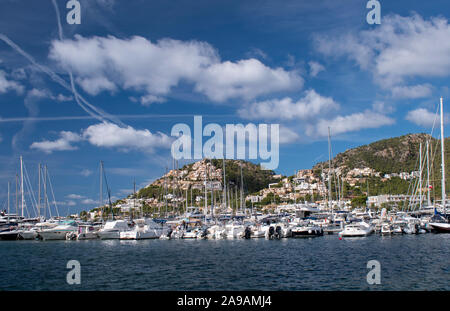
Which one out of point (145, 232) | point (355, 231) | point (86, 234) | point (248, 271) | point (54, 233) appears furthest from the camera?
point (86, 234)

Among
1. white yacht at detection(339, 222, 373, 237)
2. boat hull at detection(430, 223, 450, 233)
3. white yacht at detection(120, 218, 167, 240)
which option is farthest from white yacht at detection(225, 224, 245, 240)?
boat hull at detection(430, 223, 450, 233)

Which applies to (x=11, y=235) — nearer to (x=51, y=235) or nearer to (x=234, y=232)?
(x=51, y=235)

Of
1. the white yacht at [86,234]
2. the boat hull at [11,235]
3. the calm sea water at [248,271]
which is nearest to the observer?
the calm sea water at [248,271]

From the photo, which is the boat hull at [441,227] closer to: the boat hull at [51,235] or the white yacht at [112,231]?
the white yacht at [112,231]

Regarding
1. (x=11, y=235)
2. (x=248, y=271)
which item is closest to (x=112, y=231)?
(x=11, y=235)

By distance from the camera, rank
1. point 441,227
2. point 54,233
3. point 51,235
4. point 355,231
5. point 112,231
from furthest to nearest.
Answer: point 54,233 → point 51,235 → point 112,231 → point 355,231 → point 441,227

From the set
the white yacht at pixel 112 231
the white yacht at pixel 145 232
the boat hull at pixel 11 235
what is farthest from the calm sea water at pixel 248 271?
the boat hull at pixel 11 235

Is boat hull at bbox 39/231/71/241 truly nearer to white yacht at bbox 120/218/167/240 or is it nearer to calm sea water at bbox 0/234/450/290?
white yacht at bbox 120/218/167/240

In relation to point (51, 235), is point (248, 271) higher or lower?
higher

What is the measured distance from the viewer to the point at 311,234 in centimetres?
6431

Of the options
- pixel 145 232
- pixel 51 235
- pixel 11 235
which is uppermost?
pixel 145 232

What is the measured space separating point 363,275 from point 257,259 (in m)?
11.9
